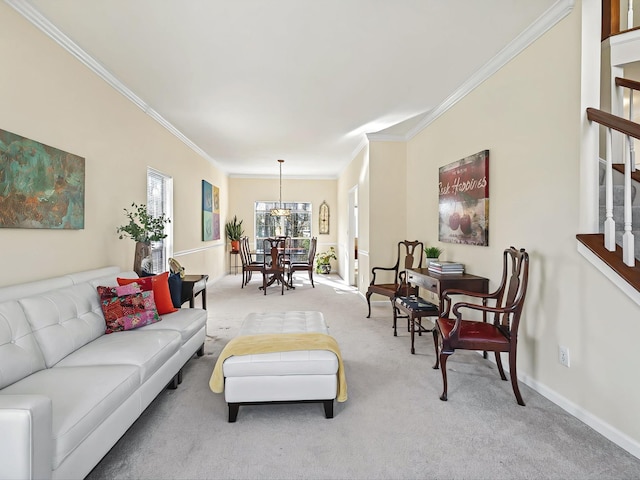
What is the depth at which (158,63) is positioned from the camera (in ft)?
10.2

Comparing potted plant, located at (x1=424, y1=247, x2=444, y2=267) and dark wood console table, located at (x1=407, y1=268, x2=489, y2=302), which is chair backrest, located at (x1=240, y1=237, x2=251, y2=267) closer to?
potted plant, located at (x1=424, y1=247, x2=444, y2=267)

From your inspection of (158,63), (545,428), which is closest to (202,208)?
(158,63)

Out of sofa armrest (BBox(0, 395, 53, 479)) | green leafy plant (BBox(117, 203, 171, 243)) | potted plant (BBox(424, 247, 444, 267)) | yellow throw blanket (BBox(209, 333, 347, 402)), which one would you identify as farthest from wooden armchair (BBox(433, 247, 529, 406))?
green leafy plant (BBox(117, 203, 171, 243))

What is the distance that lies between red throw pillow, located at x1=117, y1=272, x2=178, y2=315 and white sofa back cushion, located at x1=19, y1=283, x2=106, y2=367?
0.34 m

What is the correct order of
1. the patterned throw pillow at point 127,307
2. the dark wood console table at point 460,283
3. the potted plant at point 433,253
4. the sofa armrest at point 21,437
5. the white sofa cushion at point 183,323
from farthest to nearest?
the potted plant at point 433,253 → the dark wood console table at point 460,283 → the white sofa cushion at point 183,323 → the patterned throw pillow at point 127,307 → the sofa armrest at point 21,437

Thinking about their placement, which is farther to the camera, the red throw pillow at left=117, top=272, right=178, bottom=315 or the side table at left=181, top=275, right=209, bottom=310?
the side table at left=181, top=275, right=209, bottom=310

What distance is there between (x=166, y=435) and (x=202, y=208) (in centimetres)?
510

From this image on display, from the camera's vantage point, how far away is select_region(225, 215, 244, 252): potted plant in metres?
8.88

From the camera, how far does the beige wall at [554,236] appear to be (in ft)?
6.42

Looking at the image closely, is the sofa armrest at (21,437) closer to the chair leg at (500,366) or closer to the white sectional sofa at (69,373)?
the white sectional sofa at (69,373)

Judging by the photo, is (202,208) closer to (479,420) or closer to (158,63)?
(158,63)

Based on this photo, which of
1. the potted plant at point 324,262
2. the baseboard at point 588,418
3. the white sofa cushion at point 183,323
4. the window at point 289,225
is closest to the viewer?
the baseboard at point 588,418

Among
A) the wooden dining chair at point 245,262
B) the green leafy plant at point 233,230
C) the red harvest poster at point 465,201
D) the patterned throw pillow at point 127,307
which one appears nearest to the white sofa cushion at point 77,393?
the patterned throw pillow at point 127,307

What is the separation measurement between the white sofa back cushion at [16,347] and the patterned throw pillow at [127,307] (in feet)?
2.04
